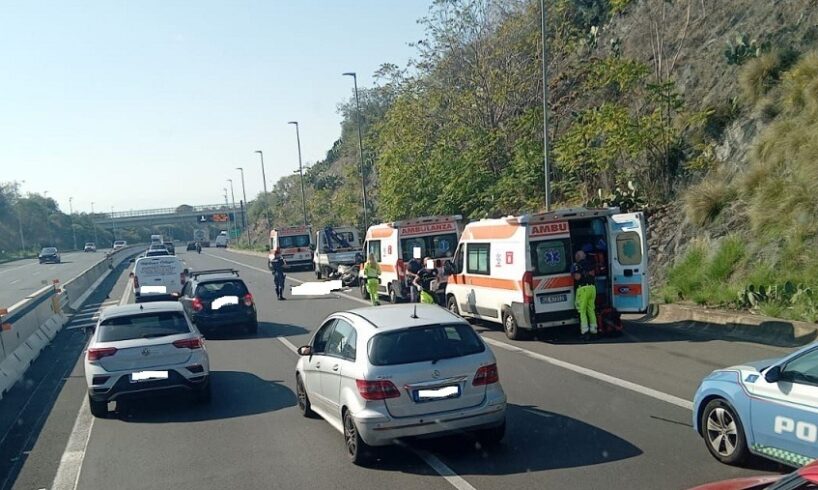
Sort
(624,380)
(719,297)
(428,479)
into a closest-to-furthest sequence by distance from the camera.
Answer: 1. (428,479)
2. (624,380)
3. (719,297)

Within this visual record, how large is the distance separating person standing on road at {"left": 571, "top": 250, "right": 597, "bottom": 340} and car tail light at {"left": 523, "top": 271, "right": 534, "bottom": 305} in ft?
2.84

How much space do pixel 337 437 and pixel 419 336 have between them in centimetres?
179

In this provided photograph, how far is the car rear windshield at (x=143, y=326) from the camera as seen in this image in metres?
11.0

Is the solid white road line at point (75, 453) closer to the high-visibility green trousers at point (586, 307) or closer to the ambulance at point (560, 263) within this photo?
the ambulance at point (560, 263)

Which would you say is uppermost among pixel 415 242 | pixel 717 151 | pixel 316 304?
pixel 717 151

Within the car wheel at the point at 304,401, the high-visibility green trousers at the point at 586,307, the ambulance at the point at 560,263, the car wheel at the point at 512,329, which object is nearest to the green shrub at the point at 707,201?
the ambulance at the point at 560,263

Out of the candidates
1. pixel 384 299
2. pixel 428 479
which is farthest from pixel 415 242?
pixel 428 479

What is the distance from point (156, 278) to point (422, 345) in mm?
19494

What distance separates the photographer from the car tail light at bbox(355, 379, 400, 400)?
24.9 ft

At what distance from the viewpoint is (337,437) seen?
9016mm

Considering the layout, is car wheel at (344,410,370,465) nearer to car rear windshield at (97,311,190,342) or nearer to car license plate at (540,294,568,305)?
car rear windshield at (97,311,190,342)

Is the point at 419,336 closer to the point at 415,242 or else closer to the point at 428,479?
the point at 428,479

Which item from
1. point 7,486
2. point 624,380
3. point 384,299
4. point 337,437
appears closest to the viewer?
point 7,486

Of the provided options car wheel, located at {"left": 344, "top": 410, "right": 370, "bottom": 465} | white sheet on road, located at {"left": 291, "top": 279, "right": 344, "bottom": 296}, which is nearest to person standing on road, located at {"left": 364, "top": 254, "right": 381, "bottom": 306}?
white sheet on road, located at {"left": 291, "top": 279, "right": 344, "bottom": 296}
